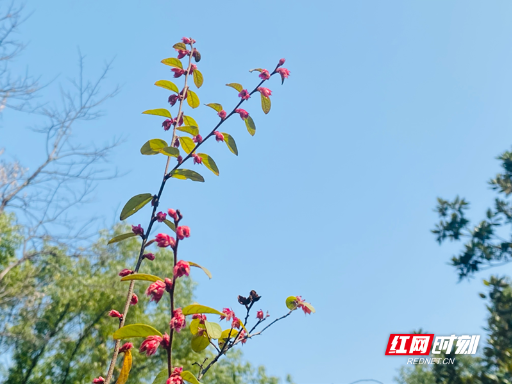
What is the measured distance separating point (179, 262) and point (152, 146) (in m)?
→ 0.59

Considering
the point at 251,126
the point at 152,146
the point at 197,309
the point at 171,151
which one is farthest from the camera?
the point at 251,126

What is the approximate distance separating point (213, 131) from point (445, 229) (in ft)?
23.6

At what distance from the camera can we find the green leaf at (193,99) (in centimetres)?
158

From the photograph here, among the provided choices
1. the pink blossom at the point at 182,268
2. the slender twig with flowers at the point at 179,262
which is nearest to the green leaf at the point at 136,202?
the slender twig with flowers at the point at 179,262

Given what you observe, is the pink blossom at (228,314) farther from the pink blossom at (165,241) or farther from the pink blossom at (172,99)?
the pink blossom at (172,99)

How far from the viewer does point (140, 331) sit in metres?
0.96

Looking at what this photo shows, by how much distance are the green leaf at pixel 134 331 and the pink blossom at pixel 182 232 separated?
24cm

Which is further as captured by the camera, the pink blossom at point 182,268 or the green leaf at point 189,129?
the green leaf at point 189,129

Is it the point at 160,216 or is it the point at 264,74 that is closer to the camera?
the point at 160,216

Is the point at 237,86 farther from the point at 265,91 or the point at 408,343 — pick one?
the point at 408,343

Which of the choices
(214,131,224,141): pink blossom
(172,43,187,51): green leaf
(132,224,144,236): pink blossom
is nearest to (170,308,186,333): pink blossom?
(132,224,144,236): pink blossom

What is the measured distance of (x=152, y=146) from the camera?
135 centimetres

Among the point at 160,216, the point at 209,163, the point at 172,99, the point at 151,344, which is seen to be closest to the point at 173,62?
the point at 172,99

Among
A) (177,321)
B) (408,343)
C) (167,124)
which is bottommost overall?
(177,321)
